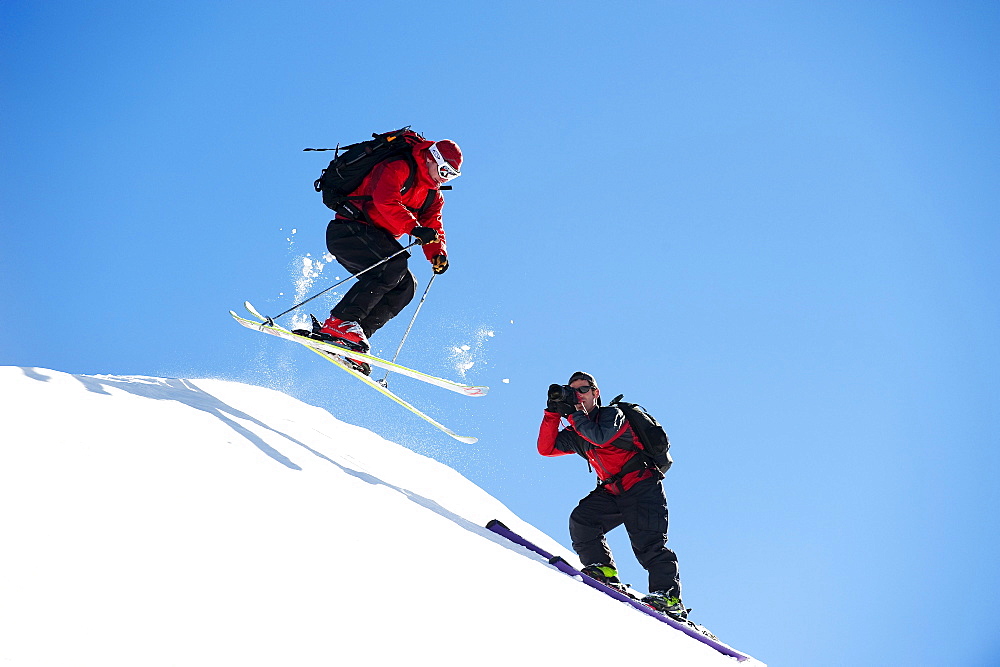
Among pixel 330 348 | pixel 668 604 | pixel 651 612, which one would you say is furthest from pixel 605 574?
pixel 330 348

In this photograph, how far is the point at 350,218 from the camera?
653 centimetres

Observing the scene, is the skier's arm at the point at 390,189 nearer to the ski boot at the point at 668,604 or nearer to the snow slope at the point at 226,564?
the snow slope at the point at 226,564

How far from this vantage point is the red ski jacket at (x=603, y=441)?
227 inches

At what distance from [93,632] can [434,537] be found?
5.85 ft

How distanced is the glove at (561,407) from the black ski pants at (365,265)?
1943 mm

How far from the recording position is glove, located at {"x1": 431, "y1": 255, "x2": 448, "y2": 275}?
6.76 metres

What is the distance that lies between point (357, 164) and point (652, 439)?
372 cm

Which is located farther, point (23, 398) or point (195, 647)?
point (23, 398)

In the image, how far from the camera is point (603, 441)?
5762 mm

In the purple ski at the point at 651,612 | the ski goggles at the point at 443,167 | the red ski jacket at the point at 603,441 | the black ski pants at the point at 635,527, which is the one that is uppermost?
the ski goggles at the point at 443,167

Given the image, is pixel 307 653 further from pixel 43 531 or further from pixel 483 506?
pixel 483 506

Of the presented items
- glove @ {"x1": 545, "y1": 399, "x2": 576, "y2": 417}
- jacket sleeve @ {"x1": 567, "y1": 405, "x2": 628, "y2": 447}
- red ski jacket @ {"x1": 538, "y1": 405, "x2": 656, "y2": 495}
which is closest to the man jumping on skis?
glove @ {"x1": 545, "y1": 399, "x2": 576, "y2": 417}

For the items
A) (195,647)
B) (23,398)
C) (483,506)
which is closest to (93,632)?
(195,647)

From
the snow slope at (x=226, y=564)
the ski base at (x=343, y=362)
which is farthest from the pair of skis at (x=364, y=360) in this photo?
the snow slope at (x=226, y=564)
